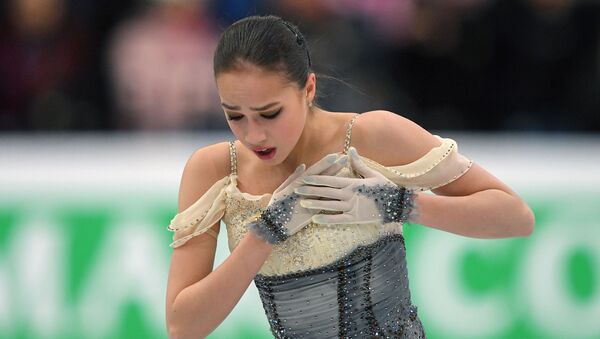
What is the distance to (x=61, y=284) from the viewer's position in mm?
4129

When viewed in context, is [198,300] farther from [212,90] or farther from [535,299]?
[212,90]

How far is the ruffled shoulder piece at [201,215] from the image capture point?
2.35 m

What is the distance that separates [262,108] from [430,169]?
435mm

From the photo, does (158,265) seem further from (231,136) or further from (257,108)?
(257,108)

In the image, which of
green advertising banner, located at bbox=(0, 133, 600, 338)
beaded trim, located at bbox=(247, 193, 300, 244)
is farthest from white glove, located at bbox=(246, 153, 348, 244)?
green advertising banner, located at bbox=(0, 133, 600, 338)

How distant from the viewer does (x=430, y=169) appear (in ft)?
7.66

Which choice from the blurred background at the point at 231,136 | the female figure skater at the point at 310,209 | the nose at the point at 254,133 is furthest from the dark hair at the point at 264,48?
the blurred background at the point at 231,136

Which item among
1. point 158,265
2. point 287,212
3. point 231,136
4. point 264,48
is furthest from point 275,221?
point 231,136

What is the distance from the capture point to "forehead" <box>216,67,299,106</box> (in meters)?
2.14

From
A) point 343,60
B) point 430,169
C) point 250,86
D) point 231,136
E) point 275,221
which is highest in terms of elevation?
point 343,60

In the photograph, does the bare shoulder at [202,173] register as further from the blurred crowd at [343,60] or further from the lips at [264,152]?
the blurred crowd at [343,60]

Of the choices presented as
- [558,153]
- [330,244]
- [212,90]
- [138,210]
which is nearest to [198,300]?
[330,244]

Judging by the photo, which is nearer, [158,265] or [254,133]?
[254,133]

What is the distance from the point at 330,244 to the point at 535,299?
6.78 ft
